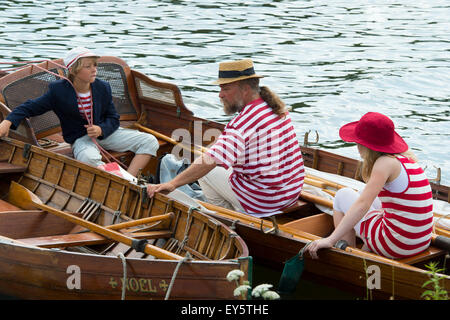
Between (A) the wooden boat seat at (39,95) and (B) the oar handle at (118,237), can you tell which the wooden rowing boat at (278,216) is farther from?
(B) the oar handle at (118,237)

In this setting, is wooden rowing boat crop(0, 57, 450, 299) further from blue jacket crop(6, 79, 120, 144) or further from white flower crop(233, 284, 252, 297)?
white flower crop(233, 284, 252, 297)

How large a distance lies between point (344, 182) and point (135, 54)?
11.3 m

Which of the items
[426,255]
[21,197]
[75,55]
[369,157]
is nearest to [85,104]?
[75,55]

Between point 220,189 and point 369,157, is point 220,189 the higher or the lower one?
the lower one

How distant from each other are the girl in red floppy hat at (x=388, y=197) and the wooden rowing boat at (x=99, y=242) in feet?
3.38

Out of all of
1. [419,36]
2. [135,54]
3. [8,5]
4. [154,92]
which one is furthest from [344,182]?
[8,5]

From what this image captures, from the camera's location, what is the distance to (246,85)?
6508mm

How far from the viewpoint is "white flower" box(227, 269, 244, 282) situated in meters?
4.96

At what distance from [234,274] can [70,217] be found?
2.06 metres

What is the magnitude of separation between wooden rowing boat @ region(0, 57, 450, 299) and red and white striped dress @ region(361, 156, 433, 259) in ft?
0.39

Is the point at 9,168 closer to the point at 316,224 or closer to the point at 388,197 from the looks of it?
the point at 316,224

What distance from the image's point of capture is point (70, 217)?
650 centimetres

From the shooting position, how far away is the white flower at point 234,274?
4.96 m

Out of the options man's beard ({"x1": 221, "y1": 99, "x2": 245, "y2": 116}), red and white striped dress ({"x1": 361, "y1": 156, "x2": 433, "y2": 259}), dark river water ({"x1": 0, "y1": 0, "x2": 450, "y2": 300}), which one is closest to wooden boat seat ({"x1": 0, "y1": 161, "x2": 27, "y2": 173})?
man's beard ({"x1": 221, "y1": 99, "x2": 245, "y2": 116})
